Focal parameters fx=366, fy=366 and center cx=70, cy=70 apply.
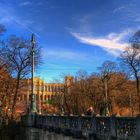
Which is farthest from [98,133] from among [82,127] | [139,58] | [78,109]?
[78,109]

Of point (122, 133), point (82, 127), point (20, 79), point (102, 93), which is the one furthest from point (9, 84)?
point (122, 133)

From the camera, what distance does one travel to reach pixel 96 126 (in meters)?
18.0

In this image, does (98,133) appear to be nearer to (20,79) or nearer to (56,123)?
(56,123)

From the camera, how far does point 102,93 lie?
222 ft

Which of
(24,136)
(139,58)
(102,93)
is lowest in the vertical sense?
(24,136)

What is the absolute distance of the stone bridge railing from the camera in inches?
548

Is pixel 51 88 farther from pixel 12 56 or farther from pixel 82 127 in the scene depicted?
pixel 82 127

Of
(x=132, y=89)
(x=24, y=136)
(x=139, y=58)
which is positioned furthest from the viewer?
(x=132, y=89)

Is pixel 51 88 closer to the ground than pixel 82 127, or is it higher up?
higher up

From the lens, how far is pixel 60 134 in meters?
24.3

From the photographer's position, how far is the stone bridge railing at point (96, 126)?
13930 millimetres

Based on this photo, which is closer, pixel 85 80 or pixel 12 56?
pixel 12 56

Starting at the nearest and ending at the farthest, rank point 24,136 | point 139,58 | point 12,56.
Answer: point 24,136
point 12,56
point 139,58

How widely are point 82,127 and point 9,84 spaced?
32392 mm
